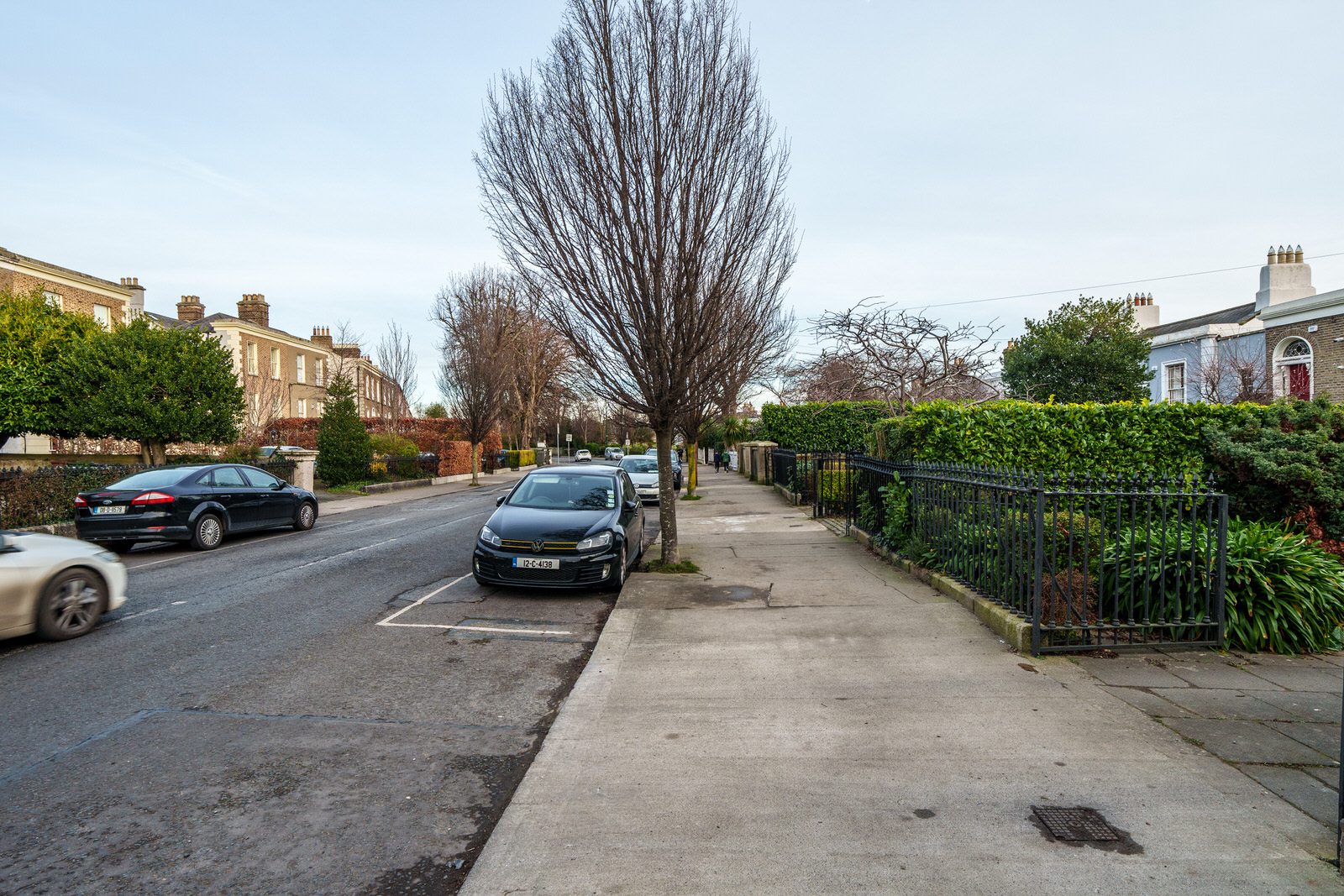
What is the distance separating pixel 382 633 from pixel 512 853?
447cm

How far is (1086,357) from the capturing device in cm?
2789

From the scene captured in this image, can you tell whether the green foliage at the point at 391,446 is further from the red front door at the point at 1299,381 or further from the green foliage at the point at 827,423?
the red front door at the point at 1299,381

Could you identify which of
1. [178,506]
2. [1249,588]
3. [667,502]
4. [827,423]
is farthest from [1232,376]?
[178,506]

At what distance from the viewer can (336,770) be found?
168 inches

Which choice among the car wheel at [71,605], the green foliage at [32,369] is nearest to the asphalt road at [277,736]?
the car wheel at [71,605]

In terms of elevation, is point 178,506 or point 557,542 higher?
point 178,506

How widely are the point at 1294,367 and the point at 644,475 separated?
21876mm

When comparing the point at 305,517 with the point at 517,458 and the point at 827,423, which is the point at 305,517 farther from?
the point at 517,458

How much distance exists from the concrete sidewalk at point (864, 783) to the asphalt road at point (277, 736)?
43cm

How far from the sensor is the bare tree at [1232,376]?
82.3ft

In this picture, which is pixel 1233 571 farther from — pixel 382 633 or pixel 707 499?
pixel 707 499

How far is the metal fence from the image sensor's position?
604 cm

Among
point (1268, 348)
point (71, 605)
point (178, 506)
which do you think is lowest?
point (71, 605)

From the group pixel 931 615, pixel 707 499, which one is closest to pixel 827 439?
pixel 707 499
